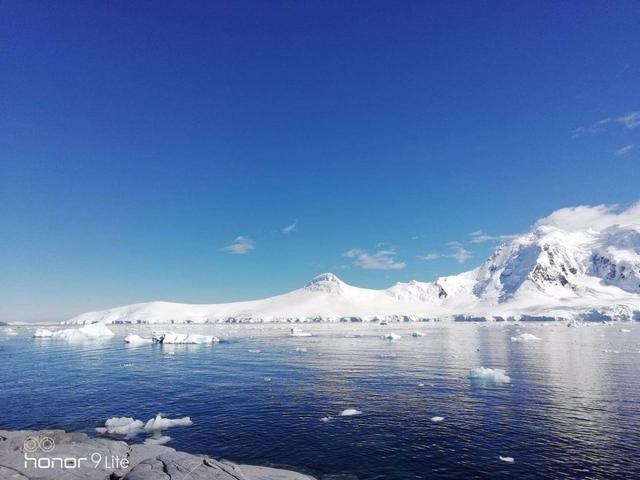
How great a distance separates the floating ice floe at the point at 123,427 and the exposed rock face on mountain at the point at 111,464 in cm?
532

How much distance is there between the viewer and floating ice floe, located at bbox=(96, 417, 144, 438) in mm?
23328

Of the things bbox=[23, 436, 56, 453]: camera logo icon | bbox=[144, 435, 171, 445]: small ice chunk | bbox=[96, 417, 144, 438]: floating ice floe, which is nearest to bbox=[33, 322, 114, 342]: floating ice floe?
bbox=[96, 417, 144, 438]: floating ice floe

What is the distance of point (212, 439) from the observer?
22656 millimetres

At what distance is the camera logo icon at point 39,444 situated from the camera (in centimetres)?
1665

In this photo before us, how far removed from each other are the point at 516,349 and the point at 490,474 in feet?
185

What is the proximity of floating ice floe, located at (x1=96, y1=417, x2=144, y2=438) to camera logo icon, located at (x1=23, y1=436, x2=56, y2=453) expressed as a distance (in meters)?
5.21

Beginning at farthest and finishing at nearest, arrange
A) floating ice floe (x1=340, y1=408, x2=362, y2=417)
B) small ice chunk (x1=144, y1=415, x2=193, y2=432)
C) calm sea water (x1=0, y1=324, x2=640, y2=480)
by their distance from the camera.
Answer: floating ice floe (x1=340, y1=408, x2=362, y2=417) < small ice chunk (x1=144, y1=415, x2=193, y2=432) < calm sea water (x1=0, y1=324, x2=640, y2=480)

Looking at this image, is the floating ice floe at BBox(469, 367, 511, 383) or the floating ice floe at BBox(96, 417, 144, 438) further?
the floating ice floe at BBox(469, 367, 511, 383)

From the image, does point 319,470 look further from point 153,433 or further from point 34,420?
point 34,420
